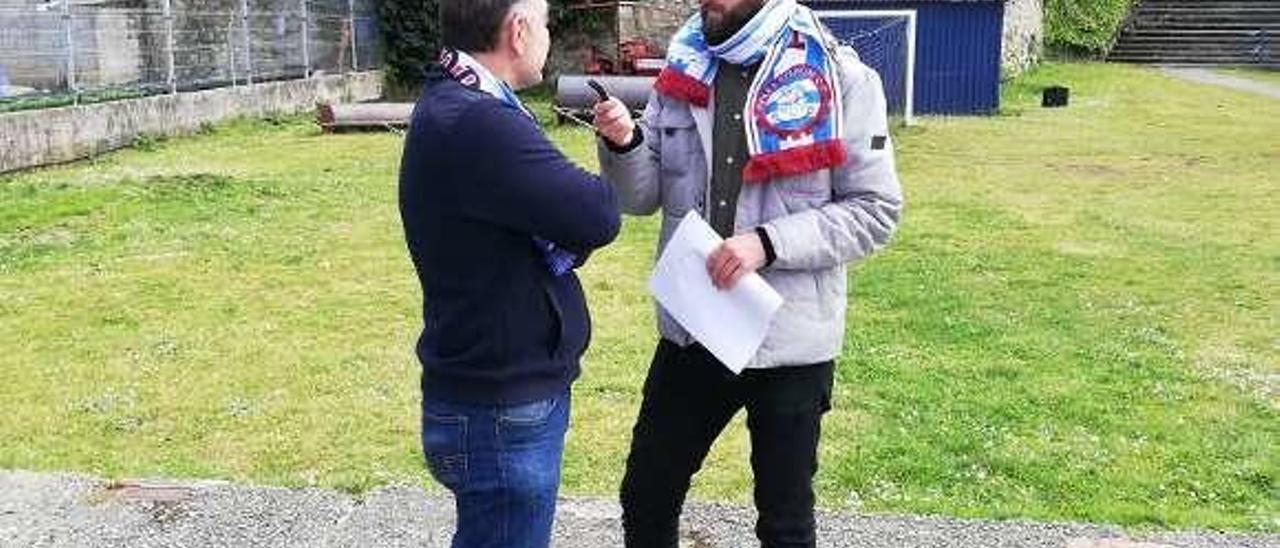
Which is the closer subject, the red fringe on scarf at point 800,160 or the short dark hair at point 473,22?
the short dark hair at point 473,22

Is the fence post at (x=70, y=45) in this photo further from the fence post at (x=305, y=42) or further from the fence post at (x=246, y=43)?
the fence post at (x=305, y=42)

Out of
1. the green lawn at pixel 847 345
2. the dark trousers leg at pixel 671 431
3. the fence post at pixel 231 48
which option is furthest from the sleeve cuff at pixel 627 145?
the fence post at pixel 231 48

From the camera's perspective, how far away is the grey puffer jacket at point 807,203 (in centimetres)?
299

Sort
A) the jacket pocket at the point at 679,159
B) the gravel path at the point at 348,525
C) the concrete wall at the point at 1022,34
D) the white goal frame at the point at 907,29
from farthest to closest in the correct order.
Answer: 1. the concrete wall at the point at 1022,34
2. the white goal frame at the point at 907,29
3. the gravel path at the point at 348,525
4. the jacket pocket at the point at 679,159

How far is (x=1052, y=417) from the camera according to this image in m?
5.78

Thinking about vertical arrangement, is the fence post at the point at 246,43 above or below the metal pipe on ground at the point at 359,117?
above

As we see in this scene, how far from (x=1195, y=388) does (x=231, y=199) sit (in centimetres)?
841

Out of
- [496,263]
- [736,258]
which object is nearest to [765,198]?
[736,258]

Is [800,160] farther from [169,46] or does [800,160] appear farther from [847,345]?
[169,46]

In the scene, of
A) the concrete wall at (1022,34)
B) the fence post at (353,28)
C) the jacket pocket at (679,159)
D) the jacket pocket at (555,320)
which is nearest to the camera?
the jacket pocket at (555,320)

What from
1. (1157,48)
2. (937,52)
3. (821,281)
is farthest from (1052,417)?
(1157,48)

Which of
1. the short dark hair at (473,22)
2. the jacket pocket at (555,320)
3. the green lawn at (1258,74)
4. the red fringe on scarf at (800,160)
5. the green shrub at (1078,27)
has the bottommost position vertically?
the green lawn at (1258,74)

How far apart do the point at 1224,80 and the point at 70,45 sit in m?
20.8

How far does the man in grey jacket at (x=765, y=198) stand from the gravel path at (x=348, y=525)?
959 millimetres
